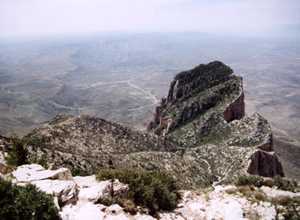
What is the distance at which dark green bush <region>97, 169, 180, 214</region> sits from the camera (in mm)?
18922

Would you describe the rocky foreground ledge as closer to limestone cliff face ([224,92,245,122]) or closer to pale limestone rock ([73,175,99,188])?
pale limestone rock ([73,175,99,188])

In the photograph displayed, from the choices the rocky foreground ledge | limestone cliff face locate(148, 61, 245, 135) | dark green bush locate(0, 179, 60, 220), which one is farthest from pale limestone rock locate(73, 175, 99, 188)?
limestone cliff face locate(148, 61, 245, 135)

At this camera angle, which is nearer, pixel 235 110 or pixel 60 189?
pixel 60 189

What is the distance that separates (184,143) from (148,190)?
41976 mm

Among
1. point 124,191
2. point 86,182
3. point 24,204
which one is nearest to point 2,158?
point 86,182

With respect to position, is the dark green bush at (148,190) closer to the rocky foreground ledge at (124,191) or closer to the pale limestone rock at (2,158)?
the rocky foreground ledge at (124,191)

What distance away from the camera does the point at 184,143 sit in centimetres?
6066

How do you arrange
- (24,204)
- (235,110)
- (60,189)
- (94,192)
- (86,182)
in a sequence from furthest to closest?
(235,110) → (86,182) → (94,192) → (60,189) → (24,204)

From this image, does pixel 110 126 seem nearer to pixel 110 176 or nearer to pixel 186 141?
pixel 186 141

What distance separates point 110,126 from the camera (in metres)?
50.4

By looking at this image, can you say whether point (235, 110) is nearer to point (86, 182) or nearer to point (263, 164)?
point (263, 164)

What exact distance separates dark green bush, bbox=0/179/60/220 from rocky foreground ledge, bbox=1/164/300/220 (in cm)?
106

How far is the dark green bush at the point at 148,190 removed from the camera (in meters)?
18.9

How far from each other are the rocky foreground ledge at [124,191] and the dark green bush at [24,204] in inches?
41.6
